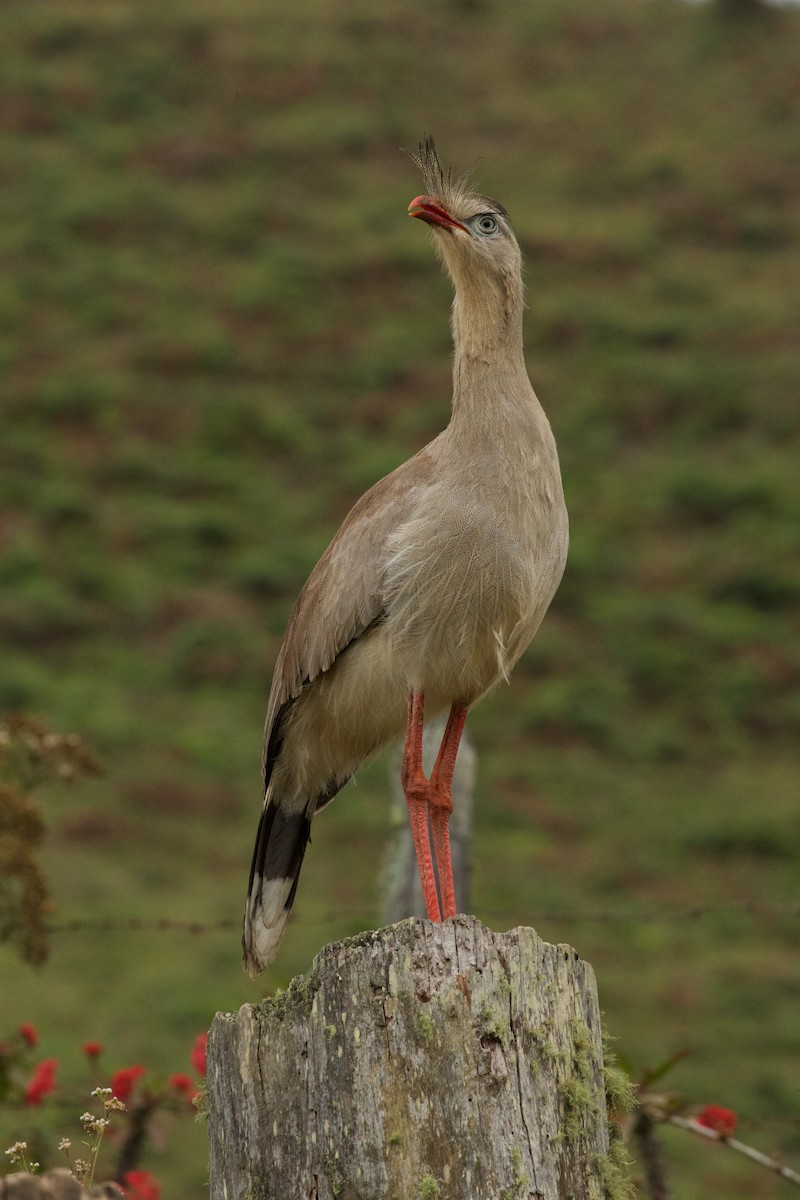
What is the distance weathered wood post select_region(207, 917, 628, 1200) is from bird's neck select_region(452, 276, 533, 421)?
1917 mm

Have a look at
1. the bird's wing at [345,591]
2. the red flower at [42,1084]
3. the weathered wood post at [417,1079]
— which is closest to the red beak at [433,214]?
the bird's wing at [345,591]

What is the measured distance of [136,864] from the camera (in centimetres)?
1126

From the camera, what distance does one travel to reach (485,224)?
4.47 metres

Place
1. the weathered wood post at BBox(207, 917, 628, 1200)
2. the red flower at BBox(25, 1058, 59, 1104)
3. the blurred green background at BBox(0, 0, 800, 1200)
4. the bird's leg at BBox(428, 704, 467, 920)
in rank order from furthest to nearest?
1. the blurred green background at BBox(0, 0, 800, 1200)
2. the red flower at BBox(25, 1058, 59, 1104)
3. the bird's leg at BBox(428, 704, 467, 920)
4. the weathered wood post at BBox(207, 917, 628, 1200)

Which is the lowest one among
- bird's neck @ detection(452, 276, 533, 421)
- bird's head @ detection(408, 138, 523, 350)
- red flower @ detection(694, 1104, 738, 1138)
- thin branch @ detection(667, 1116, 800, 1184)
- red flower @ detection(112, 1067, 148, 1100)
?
thin branch @ detection(667, 1116, 800, 1184)

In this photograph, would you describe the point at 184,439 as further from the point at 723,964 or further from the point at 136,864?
the point at 723,964

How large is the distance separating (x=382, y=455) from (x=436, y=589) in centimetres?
1419

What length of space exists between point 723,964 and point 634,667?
485 cm

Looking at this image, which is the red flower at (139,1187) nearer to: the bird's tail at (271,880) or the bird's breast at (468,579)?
the bird's tail at (271,880)

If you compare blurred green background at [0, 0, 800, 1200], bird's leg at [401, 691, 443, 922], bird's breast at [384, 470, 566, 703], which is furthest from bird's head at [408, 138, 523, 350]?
blurred green background at [0, 0, 800, 1200]

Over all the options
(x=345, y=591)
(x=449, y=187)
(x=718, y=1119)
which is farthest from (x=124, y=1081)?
(x=449, y=187)

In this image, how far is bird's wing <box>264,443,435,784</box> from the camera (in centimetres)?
430

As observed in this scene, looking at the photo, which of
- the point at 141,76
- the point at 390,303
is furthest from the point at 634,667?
A: the point at 141,76

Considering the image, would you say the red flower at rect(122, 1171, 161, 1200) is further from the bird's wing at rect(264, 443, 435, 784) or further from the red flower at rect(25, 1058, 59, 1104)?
the bird's wing at rect(264, 443, 435, 784)
